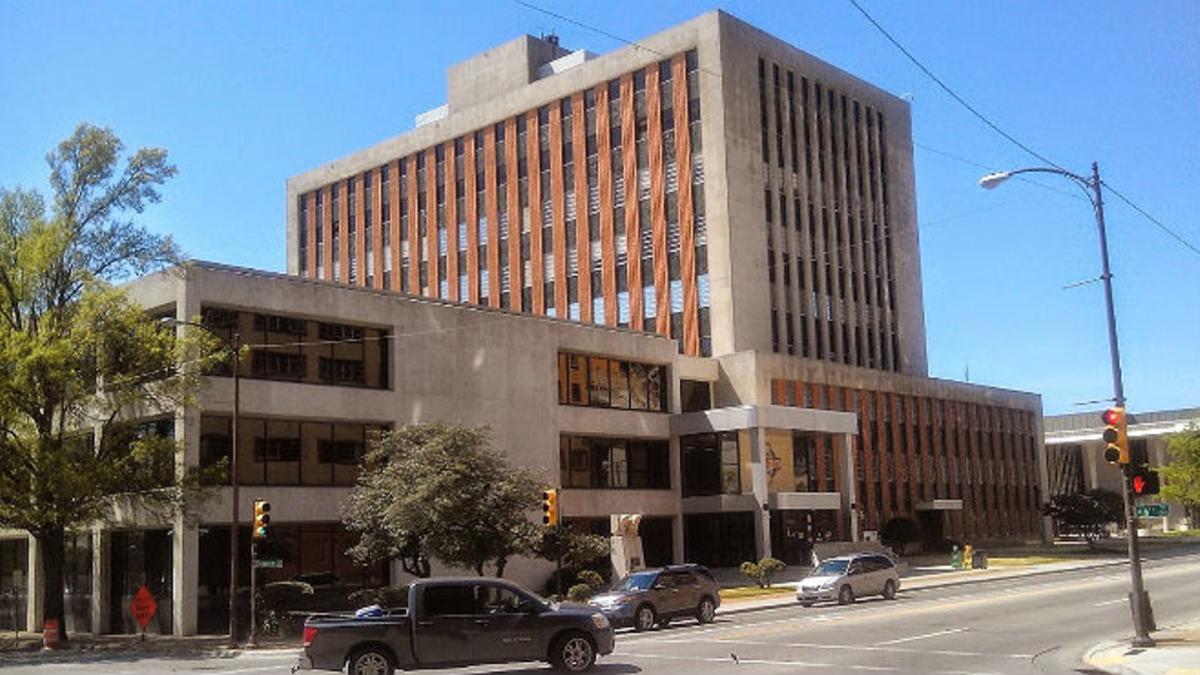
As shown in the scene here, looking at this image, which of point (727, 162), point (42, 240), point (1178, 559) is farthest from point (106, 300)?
point (1178, 559)

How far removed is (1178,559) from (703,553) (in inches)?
1018

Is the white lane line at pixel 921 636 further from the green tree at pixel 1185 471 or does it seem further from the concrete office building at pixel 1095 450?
the concrete office building at pixel 1095 450

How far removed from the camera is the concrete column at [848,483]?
60.1m

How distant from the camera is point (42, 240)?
3609 centimetres

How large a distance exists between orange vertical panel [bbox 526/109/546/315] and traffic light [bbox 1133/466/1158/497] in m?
55.7

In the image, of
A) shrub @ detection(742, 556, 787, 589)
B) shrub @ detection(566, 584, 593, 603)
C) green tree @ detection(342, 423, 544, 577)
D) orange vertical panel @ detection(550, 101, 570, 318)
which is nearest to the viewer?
green tree @ detection(342, 423, 544, 577)

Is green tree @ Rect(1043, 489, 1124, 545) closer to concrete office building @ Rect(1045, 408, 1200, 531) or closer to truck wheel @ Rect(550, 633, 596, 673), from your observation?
concrete office building @ Rect(1045, 408, 1200, 531)

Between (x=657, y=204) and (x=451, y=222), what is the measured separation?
61.3 feet

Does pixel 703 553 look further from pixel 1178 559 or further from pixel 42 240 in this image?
pixel 42 240

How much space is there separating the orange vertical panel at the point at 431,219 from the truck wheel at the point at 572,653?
65364 millimetres

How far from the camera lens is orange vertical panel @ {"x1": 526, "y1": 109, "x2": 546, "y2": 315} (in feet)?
254

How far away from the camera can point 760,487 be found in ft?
181

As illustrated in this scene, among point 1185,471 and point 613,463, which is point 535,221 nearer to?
point 613,463

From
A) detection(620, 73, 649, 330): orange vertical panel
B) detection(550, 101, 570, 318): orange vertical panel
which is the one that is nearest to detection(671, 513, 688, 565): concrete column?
detection(620, 73, 649, 330): orange vertical panel
